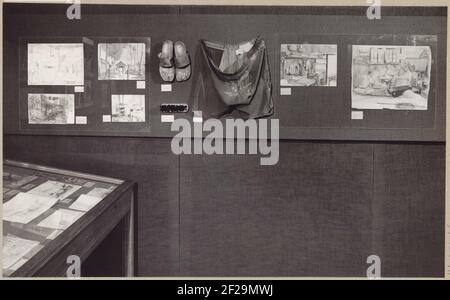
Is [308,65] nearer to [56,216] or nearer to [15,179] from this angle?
[56,216]

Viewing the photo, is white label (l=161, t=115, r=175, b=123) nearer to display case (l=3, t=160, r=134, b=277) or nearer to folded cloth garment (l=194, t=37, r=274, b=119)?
folded cloth garment (l=194, t=37, r=274, b=119)

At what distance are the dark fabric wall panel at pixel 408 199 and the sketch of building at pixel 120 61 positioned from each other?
147 centimetres

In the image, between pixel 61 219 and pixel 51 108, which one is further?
pixel 51 108

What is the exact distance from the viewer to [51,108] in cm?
231

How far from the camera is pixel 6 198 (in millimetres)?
1729

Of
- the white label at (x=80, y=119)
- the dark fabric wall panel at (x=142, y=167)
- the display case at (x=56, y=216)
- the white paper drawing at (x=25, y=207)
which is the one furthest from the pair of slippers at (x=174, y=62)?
the white paper drawing at (x=25, y=207)

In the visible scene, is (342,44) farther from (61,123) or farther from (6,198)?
(6,198)

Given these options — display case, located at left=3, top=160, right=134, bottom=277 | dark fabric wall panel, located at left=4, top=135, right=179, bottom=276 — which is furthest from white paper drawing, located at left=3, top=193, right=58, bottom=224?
dark fabric wall panel, located at left=4, top=135, right=179, bottom=276

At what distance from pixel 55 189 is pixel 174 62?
950 mm

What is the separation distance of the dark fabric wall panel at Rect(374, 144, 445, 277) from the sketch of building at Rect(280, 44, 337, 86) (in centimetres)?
52

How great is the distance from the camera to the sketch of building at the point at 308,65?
7.45ft

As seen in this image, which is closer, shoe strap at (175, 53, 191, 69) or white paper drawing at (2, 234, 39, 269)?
white paper drawing at (2, 234, 39, 269)

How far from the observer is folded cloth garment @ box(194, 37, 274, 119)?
227 centimetres

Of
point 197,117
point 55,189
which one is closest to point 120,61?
point 197,117
